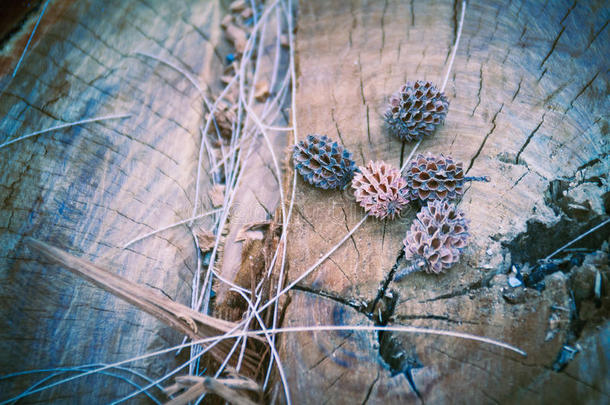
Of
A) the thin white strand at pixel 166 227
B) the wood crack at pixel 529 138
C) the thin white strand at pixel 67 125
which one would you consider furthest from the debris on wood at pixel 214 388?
the wood crack at pixel 529 138

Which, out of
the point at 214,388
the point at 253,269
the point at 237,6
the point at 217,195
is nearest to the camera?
the point at 214,388

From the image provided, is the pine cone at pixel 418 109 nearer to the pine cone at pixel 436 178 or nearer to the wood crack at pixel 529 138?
the pine cone at pixel 436 178

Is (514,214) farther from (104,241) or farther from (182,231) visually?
(104,241)

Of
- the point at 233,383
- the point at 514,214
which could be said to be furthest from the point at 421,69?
the point at 233,383

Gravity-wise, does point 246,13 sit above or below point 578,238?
above

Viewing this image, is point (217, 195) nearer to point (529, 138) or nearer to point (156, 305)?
point (156, 305)

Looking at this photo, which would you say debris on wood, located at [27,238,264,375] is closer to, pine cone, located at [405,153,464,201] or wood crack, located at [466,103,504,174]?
pine cone, located at [405,153,464,201]

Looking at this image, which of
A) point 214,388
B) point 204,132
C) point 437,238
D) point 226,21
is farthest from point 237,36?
point 214,388

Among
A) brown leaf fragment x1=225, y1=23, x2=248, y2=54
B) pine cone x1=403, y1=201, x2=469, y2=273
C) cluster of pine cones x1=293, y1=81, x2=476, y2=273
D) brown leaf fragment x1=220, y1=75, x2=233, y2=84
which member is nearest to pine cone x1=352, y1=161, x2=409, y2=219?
cluster of pine cones x1=293, y1=81, x2=476, y2=273
